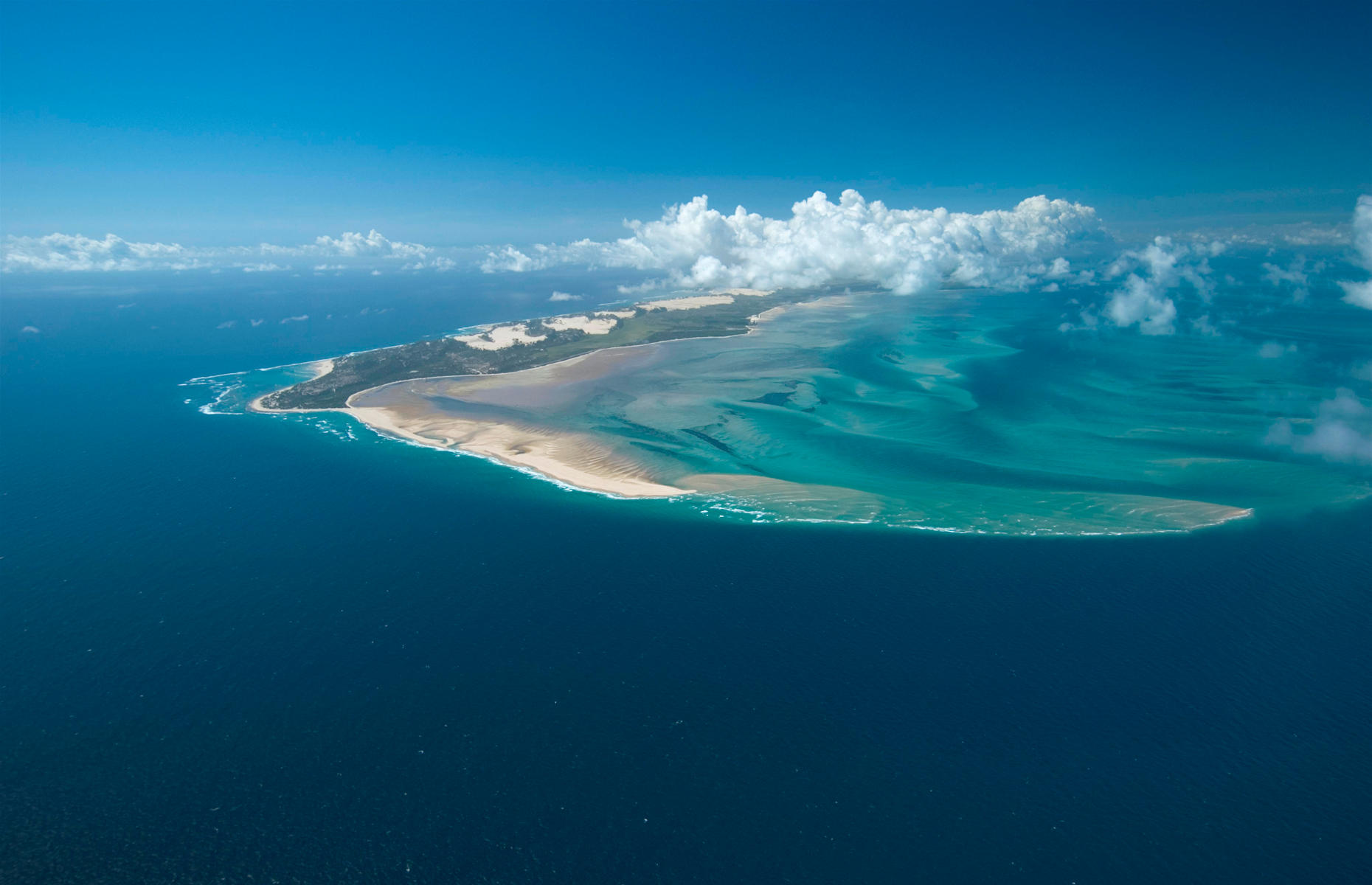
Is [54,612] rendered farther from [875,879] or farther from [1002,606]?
[1002,606]

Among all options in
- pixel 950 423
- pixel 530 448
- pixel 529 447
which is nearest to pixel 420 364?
pixel 529 447

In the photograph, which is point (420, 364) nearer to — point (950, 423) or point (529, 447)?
point (529, 447)

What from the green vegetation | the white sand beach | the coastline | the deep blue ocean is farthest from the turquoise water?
the deep blue ocean

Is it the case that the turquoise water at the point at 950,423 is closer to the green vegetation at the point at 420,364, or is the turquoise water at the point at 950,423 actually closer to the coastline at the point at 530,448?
the coastline at the point at 530,448

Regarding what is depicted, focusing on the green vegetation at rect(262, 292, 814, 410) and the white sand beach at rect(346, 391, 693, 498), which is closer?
the white sand beach at rect(346, 391, 693, 498)

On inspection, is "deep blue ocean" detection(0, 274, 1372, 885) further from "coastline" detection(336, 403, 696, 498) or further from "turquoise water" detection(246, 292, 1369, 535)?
"coastline" detection(336, 403, 696, 498)

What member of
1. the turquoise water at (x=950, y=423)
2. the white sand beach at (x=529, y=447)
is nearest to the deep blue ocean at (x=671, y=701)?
the turquoise water at (x=950, y=423)
